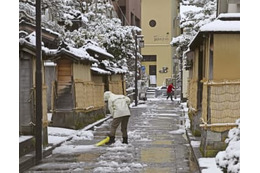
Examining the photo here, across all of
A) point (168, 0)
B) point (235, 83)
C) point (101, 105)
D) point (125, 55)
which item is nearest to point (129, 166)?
point (235, 83)

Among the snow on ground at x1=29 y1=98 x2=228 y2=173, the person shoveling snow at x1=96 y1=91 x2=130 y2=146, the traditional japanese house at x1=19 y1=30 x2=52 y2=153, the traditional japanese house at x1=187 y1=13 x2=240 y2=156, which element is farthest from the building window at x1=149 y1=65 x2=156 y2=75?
the traditional japanese house at x1=187 y1=13 x2=240 y2=156

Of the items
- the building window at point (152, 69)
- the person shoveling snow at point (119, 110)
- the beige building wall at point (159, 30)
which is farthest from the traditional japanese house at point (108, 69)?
the building window at point (152, 69)

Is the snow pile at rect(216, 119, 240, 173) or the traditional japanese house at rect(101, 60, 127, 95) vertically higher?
the traditional japanese house at rect(101, 60, 127, 95)

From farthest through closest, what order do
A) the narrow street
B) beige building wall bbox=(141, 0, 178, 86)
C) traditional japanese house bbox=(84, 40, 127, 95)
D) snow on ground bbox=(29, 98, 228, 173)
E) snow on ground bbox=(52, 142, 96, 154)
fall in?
beige building wall bbox=(141, 0, 178, 86) < traditional japanese house bbox=(84, 40, 127, 95) < snow on ground bbox=(52, 142, 96, 154) < the narrow street < snow on ground bbox=(29, 98, 228, 173)

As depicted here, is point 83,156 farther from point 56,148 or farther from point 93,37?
point 93,37

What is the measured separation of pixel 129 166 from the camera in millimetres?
10695

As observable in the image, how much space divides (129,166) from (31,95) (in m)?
3.65

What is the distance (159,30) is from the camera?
72750 mm

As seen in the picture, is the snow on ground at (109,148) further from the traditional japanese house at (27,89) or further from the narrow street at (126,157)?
the traditional japanese house at (27,89)

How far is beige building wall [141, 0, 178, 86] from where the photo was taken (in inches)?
2817

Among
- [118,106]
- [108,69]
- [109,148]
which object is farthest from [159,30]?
[109,148]

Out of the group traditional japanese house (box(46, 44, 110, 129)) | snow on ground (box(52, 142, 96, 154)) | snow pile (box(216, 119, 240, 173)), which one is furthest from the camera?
traditional japanese house (box(46, 44, 110, 129))

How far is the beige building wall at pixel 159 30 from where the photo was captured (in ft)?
235

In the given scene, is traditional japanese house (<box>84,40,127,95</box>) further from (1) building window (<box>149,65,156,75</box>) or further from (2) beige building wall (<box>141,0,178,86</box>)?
(1) building window (<box>149,65,156,75</box>)
